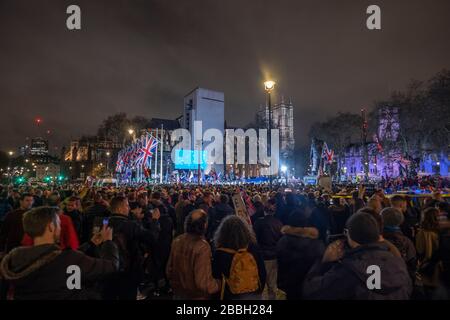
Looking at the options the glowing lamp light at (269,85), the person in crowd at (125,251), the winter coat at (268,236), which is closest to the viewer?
the person in crowd at (125,251)

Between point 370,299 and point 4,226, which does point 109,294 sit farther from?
point 370,299

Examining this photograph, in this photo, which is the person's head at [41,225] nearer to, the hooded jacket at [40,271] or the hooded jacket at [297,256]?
the hooded jacket at [40,271]

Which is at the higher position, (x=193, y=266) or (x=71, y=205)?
(x=71, y=205)

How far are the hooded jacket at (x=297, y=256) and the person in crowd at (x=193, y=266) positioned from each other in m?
1.23

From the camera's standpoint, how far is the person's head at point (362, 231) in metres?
3.02

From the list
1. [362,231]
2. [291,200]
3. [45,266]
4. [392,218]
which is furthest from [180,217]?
[362,231]

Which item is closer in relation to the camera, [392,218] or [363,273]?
[363,273]

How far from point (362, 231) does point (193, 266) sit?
6.25 ft

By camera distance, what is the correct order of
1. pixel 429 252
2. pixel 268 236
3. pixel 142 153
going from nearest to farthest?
pixel 429 252
pixel 268 236
pixel 142 153

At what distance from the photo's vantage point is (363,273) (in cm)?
287

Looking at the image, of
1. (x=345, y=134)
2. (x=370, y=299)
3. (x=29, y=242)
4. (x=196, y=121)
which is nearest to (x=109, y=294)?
(x=29, y=242)

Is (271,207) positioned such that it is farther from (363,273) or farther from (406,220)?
(363,273)

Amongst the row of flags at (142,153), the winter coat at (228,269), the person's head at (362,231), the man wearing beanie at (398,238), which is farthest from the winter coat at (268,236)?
the row of flags at (142,153)

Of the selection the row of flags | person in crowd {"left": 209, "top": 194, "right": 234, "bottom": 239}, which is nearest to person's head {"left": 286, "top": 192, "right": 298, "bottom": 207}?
person in crowd {"left": 209, "top": 194, "right": 234, "bottom": 239}
